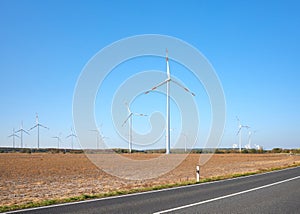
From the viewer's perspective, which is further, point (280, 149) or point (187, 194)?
point (280, 149)

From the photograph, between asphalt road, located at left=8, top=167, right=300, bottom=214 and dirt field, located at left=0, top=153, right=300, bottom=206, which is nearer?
asphalt road, located at left=8, top=167, right=300, bottom=214

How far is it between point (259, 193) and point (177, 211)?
5.20 m

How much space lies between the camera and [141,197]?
1277cm

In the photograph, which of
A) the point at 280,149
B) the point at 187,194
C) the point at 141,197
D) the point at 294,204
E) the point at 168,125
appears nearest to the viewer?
the point at 294,204

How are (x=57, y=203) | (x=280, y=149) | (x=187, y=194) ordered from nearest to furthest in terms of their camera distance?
(x=57, y=203) < (x=187, y=194) < (x=280, y=149)

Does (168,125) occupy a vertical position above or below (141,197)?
above

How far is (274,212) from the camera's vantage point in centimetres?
946

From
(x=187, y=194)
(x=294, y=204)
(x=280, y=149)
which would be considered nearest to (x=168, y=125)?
(x=187, y=194)

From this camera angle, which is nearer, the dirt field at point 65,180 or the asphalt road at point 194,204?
the asphalt road at point 194,204

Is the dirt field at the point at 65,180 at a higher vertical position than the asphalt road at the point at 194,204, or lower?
lower

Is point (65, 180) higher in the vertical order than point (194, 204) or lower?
lower

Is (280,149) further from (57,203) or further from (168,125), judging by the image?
(57,203)

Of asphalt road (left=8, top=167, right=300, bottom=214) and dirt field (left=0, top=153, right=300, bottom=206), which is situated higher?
asphalt road (left=8, top=167, right=300, bottom=214)

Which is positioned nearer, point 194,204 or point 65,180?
point 194,204
